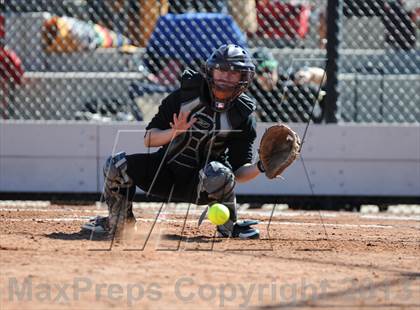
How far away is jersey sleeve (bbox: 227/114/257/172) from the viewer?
6.68 meters

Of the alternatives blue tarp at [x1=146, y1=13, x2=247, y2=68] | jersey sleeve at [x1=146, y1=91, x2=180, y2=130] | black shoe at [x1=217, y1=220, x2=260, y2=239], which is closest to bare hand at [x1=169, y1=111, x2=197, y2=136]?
jersey sleeve at [x1=146, y1=91, x2=180, y2=130]

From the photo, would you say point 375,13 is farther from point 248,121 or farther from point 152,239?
point 152,239

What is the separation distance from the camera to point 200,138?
6582mm

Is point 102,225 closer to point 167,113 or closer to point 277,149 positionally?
point 167,113

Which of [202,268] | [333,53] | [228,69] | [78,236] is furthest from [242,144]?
[333,53]

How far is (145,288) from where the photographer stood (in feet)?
14.9

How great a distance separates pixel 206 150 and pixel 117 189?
28.7 inches

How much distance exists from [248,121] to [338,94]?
3.38 m

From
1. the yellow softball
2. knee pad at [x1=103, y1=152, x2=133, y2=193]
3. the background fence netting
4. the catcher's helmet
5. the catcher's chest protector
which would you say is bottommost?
the background fence netting

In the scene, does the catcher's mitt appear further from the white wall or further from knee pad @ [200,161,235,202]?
the white wall

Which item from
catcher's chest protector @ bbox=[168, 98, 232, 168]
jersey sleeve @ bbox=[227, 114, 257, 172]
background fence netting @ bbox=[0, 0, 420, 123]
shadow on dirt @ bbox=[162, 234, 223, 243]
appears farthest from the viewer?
background fence netting @ bbox=[0, 0, 420, 123]

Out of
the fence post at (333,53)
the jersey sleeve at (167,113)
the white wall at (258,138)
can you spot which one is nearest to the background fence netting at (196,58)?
the fence post at (333,53)

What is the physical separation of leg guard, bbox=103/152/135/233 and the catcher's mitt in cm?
99

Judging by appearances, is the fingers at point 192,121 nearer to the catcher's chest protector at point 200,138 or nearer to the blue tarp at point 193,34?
the catcher's chest protector at point 200,138
